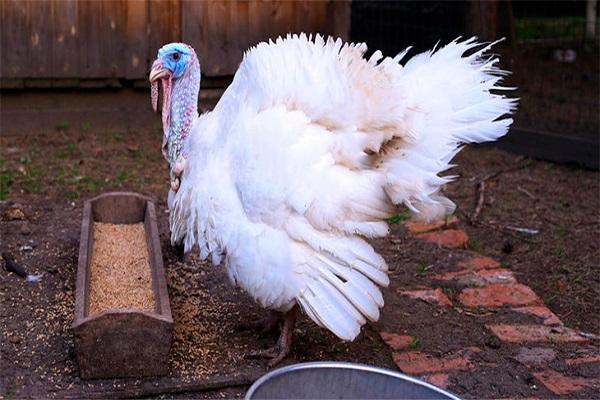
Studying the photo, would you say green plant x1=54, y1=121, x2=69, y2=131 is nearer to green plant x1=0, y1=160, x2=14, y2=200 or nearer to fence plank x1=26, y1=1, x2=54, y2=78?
fence plank x1=26, y1=1, x2=54, y2=78

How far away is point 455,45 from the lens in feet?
11.2

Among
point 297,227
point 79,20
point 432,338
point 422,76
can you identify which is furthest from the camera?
point 79,20

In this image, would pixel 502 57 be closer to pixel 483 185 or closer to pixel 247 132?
pixel 483 185

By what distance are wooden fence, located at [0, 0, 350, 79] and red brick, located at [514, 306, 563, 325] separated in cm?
335

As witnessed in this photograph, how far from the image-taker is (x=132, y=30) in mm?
6391

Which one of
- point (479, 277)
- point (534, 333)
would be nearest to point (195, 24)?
point (479, 277)

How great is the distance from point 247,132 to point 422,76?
2.35 ft

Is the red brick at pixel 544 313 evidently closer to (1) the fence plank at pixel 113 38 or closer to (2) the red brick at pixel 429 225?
(2) the red brick at pixel 429 225

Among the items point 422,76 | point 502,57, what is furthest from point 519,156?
point 422,76

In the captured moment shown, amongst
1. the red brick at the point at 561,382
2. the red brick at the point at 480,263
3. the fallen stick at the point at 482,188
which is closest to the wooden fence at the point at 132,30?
the fallen stick at the point at 482,188

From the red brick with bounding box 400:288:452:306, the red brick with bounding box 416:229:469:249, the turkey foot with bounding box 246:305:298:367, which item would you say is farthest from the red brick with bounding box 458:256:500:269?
the turkey foot with bounding box 246:305:298:367

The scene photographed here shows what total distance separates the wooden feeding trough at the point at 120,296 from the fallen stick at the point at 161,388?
0.07 meters

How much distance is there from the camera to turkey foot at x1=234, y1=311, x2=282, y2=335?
11.8 ft

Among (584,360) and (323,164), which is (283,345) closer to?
(323,164)
